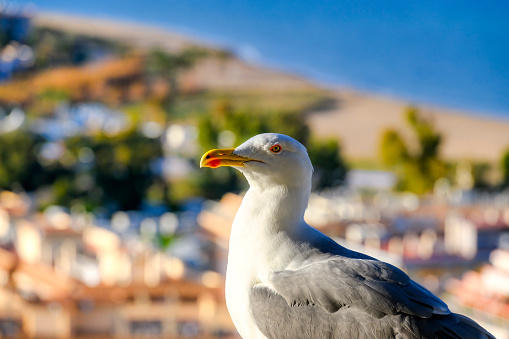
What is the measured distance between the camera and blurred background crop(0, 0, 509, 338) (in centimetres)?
973

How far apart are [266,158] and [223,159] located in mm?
80

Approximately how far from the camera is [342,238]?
12.6 m

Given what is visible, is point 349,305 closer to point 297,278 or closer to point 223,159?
point 297,278

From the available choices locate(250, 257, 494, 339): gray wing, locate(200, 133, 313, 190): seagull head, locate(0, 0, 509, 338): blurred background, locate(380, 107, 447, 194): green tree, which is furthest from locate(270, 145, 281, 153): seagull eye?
locate(380, 107, 447, 194): green tree

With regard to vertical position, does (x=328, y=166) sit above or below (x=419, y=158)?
below

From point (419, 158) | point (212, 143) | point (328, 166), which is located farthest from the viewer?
point (212, 143)

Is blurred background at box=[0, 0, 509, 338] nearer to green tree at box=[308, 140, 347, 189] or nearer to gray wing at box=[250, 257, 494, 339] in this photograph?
green tree at box=[308, 140, 347, 189]

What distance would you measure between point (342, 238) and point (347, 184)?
857 cm

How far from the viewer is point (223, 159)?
171cm

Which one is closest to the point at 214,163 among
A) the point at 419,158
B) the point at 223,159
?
the point at 223,159

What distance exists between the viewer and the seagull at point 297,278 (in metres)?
1.66

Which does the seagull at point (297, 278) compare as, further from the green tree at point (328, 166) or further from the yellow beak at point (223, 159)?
the green tree at point (328, 166)

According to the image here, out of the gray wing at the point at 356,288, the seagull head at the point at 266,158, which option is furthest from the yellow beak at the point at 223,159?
the gray wing at the point at 356,288

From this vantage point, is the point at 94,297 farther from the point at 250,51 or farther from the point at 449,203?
the point at 250,51
